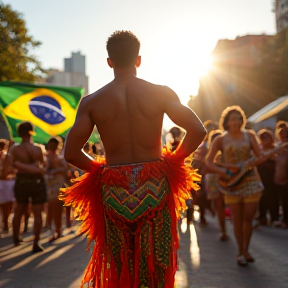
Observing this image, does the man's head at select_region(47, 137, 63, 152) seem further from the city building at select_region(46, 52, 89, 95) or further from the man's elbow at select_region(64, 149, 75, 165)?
the city building at select_region(46, 52, 89, 95)

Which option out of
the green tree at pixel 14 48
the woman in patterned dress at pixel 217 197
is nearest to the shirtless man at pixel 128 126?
the woman in patterned dress at pixel 217 197

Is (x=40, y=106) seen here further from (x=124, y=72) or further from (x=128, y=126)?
(x=128, y=126)

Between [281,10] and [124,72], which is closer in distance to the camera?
[124,72]

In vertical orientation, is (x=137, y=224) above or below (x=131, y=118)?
below

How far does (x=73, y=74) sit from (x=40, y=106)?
12262 cm

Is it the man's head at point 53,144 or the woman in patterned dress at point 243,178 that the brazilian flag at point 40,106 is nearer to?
the man's head at point 53,144

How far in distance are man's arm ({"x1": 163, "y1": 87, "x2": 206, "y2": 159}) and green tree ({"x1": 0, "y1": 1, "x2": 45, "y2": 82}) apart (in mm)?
28557

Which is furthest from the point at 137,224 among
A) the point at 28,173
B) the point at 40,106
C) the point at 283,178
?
the point at 40,106

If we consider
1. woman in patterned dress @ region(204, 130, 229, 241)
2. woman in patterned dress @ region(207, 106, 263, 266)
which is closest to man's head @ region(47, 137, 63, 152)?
woman in patterned dress @ region(204, 130, 229, 241)

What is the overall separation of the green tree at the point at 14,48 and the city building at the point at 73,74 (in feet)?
312

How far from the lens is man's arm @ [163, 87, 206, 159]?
3.67 meters

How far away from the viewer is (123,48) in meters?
3.78

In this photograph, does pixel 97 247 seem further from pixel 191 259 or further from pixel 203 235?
pixel 203 235

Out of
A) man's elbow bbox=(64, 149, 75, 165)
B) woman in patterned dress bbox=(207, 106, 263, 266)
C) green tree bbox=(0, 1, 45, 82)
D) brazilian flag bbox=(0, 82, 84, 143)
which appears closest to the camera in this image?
man's elbow bbox=(64, 149, 75, 165)
